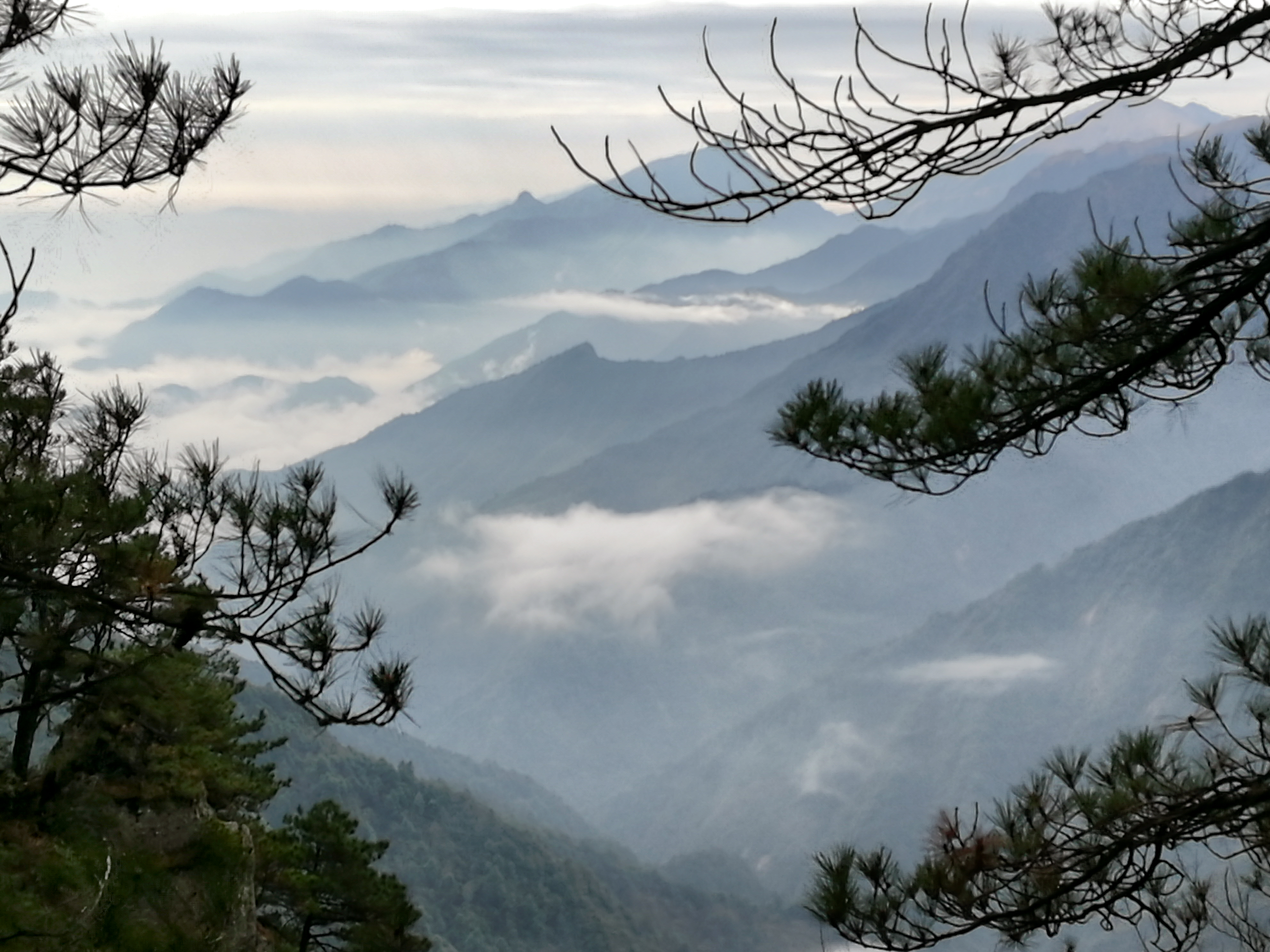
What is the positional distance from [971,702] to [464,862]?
77118 mm

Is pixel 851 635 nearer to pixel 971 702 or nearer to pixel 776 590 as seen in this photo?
pixel 776 590

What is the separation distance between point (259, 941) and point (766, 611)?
566ft

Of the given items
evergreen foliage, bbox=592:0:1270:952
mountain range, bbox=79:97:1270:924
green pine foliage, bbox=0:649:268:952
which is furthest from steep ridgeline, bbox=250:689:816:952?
evergreen foliage, bbox=592:0:1270:952

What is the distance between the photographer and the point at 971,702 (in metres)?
115

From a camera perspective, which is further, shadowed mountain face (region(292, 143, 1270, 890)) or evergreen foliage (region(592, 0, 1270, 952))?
shadowed mountain face (region(292, 143, 1270, 890))

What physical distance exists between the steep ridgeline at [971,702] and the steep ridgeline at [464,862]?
51269 mm

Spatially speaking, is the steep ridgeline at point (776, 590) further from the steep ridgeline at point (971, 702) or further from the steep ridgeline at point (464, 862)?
the steep ridgeline at point (464, 862)

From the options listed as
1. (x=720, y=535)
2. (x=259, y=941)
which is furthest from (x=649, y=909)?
(x=720, y=535)

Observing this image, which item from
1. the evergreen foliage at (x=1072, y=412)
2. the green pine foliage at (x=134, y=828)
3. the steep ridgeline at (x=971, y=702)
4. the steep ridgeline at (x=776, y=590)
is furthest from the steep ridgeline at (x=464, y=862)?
the steep ridgeline at (x=776, y=590)

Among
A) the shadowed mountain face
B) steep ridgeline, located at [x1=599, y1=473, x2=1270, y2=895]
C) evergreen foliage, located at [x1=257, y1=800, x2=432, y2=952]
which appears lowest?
evergreen foliage, located at [x1=257, y1=800, x2=432, y2=952]

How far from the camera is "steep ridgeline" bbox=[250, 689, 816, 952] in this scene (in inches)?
1820

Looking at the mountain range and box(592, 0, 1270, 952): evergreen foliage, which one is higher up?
the mountain range

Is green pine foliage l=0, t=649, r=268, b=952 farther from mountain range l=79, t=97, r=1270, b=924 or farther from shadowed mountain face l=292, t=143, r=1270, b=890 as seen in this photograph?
shadowed mountain face l=292, t=143, r=1270, b=890

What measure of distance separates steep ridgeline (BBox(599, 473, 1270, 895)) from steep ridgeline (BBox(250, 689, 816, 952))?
51.3 m
